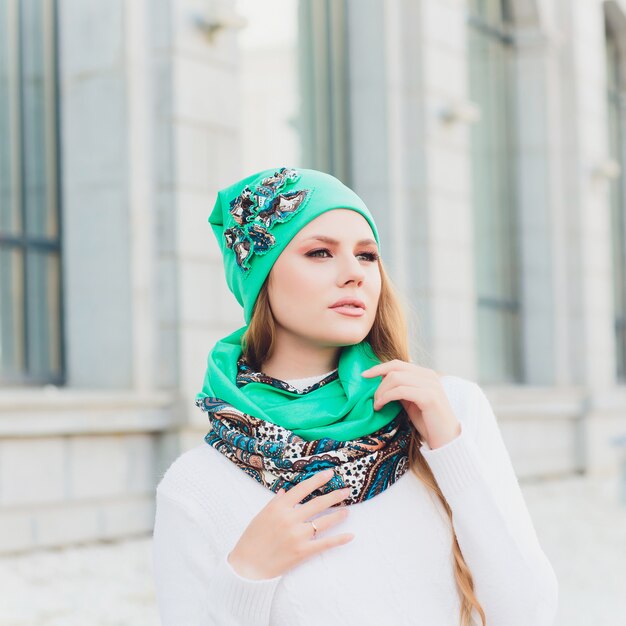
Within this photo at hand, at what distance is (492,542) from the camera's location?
1860 millimetres

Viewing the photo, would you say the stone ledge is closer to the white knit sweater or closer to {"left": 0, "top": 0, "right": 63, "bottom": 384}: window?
{"left": 0, "top": 0, "right": 63, "bottom": 384}: window

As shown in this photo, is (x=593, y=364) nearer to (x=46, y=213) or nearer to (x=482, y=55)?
(x=482, y=55)

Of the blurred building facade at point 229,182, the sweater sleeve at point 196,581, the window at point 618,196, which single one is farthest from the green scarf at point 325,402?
the window at point 618,196

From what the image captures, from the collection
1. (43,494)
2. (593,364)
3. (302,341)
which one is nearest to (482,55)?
(593,364)

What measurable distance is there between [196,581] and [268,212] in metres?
0.69

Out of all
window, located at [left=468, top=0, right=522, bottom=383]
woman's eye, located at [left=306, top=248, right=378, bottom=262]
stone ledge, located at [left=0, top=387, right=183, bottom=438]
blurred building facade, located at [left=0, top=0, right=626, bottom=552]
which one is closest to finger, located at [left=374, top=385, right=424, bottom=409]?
woman's eye, located at [left=306, top=248, right=378, bottom=262]

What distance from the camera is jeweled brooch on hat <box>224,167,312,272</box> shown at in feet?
6.73

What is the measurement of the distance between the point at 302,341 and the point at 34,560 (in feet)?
14.7

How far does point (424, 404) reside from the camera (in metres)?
1.88

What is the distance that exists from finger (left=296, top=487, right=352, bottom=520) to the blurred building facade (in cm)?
387

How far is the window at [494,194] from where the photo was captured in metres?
12.1

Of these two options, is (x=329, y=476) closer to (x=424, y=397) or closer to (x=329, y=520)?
(x=329, y=520)

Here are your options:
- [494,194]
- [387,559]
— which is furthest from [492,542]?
[494,194]

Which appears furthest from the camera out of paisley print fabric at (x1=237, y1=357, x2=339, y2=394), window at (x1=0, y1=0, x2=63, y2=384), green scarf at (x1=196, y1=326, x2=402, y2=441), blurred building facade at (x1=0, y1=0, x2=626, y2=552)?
window at (x1=0, y1=0, x2=63, y2=384)
